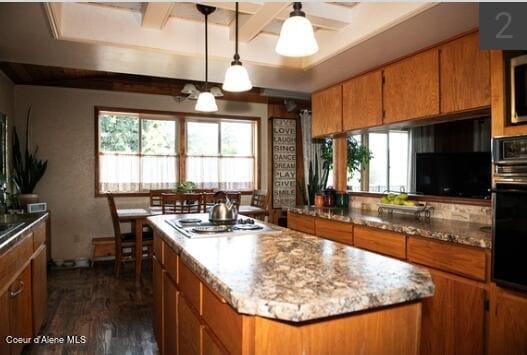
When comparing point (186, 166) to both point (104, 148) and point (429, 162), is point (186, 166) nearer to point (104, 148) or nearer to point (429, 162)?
point (104, 148)

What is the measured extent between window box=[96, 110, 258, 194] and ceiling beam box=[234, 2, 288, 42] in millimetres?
2736

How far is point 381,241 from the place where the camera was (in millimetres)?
2455

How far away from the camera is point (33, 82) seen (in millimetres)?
4527

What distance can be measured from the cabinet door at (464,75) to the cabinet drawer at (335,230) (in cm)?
112

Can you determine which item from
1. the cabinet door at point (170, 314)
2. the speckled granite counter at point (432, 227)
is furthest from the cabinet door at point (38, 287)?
the speckled granite counter at point (432, 227)

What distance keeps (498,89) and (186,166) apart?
435cm

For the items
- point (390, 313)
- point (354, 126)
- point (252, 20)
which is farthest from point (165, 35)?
point (390, 313)

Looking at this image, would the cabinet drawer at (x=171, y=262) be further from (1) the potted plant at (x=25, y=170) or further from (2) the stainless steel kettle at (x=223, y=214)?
(1) the potted plant at (x=25, y=170)

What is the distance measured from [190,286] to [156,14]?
1918 millimetres

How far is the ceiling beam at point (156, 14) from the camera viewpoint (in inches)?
91.7

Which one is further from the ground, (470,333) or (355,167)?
(355,167)

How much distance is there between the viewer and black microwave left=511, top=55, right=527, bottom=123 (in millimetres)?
1672

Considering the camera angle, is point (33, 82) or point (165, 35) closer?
point (165, 35)

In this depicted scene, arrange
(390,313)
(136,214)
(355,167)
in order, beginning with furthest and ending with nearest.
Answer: (136,214) → (355,167) → (390,313)
